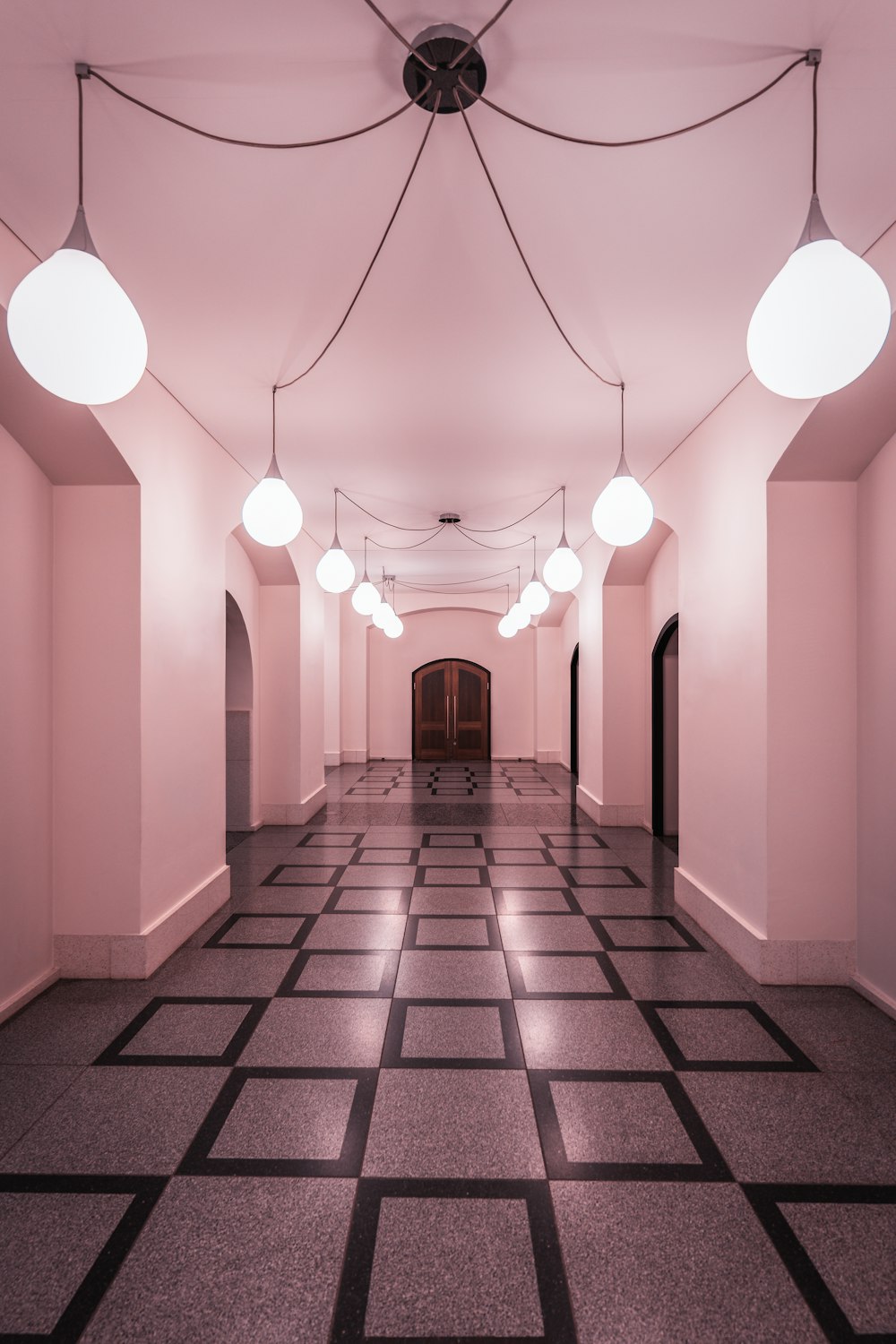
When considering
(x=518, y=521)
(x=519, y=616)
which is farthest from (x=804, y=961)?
(x=519, y=616)

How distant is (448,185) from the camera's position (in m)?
2.50

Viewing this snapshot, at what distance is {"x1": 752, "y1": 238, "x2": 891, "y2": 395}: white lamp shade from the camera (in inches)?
69.7

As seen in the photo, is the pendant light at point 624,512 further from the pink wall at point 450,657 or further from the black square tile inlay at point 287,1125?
the pink wall at point 450,657

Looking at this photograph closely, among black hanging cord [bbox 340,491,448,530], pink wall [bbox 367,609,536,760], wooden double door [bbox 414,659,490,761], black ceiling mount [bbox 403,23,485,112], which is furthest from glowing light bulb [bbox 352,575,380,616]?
wooden double door [bbox 414,659,490,761]

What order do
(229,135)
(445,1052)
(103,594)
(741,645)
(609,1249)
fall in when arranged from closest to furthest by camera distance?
(609,1249)
(229,135)
(445,1052)
(103,594)
(741,645)

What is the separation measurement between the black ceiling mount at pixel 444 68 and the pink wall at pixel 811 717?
2.58m

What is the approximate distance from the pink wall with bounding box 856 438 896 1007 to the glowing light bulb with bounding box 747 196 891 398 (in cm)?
203

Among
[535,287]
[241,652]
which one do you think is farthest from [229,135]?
[241,652]

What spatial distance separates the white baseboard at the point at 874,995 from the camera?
3496mm

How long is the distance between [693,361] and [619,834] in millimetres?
5215

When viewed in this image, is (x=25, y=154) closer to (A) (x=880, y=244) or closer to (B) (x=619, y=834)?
(A) (x=880, y=244)

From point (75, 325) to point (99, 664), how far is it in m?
2.42

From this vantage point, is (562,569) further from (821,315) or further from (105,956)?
(105,956)

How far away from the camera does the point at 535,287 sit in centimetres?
318
